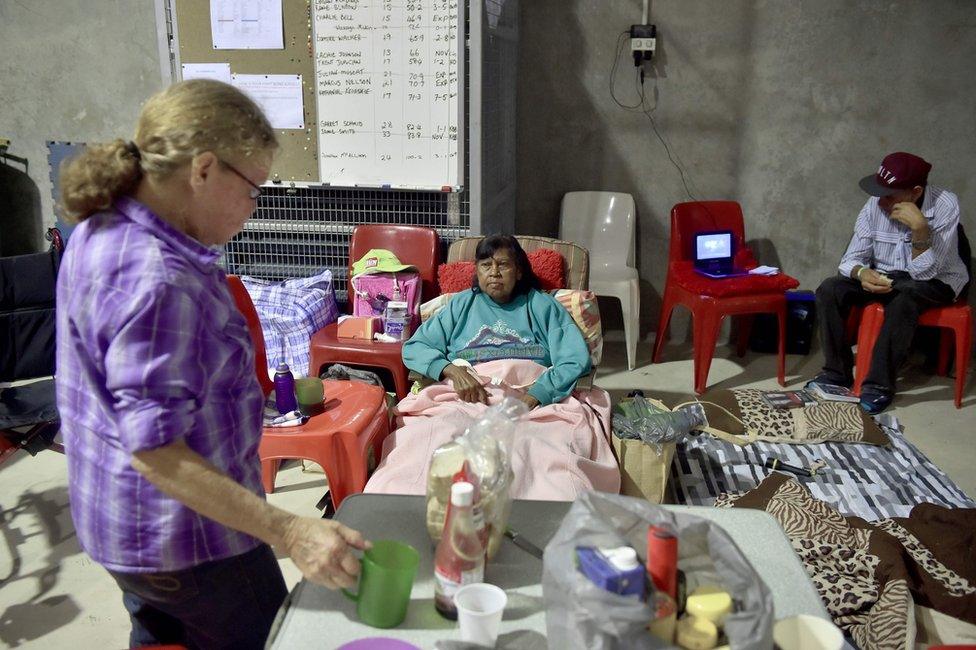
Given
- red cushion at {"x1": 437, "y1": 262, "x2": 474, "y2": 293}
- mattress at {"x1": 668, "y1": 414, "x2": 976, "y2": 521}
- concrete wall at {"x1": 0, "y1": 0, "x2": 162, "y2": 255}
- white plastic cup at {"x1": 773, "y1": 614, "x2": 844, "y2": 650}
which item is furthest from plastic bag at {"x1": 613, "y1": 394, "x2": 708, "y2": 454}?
concrete wall at {"x1": 0, "y1": 0, "x2": 162, "y2": 255}

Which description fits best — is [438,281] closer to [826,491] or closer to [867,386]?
[826,491]

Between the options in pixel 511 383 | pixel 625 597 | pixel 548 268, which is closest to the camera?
pixel 625 597

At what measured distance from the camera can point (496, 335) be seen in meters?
3.03

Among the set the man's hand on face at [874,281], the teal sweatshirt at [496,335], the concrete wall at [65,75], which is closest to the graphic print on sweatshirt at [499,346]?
the teal sweatshirt at [496,335]

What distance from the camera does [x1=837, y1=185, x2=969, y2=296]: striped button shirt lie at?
390 cm

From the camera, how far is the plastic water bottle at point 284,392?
268 centimetres

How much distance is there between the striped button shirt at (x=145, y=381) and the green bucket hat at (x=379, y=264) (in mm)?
2285

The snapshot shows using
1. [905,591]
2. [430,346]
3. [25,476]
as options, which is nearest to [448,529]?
[905,591]

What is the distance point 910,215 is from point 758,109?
1.18 metres

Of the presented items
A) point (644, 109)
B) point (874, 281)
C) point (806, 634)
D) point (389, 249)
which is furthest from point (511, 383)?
point (644, 109)

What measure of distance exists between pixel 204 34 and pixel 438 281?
63.1 inches

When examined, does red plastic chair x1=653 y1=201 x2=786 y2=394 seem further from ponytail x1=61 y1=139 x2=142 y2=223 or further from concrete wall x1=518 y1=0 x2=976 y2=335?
ponytail x1=61 y1=139 x2=142 y2=223

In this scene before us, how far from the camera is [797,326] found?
475cm

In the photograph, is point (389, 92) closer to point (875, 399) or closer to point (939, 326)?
point (875, 399)
